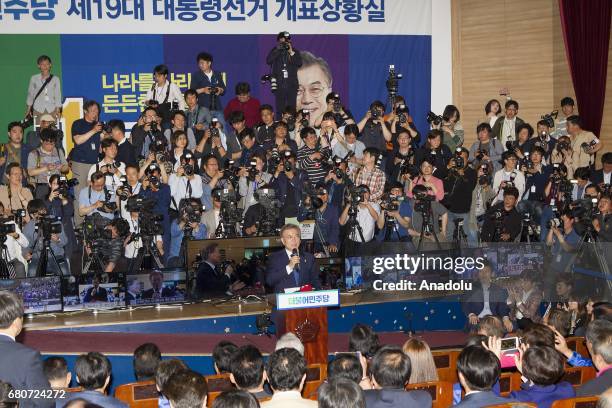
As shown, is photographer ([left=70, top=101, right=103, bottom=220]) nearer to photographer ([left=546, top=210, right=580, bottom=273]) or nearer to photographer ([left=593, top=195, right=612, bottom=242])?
photographer ([left=546, top=210, right=580, bottom=273])

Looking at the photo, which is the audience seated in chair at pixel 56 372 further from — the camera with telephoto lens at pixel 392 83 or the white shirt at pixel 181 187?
the camera with telephoto lens at pixel 392 83

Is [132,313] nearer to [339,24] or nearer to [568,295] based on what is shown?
[568,295]

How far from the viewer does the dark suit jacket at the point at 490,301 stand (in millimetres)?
8383

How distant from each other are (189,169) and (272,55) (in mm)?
2633

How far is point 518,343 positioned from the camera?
5.04 m

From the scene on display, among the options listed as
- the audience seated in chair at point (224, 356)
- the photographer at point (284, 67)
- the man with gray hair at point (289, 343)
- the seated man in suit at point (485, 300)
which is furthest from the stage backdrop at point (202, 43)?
the man with gray hair at point (289, 343)

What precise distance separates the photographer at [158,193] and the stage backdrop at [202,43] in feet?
9.01

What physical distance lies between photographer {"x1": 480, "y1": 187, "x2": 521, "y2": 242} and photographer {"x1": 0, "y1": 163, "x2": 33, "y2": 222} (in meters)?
4.48

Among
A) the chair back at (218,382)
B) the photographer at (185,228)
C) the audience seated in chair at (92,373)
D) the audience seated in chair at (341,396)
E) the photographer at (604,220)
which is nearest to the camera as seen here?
the audience seated in chair at (341,396)

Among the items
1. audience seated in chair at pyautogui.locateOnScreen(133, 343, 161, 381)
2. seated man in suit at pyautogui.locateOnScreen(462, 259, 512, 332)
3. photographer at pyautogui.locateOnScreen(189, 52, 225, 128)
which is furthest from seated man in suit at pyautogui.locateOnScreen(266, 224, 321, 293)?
photographer at pyautogui.locateOnScreen(189, 52, 225, 128)

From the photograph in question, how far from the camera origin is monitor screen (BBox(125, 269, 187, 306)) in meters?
8.40

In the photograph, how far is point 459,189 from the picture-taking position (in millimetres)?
10266

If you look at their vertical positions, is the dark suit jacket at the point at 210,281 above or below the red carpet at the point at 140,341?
above

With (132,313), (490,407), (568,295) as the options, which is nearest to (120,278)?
(132,313)
